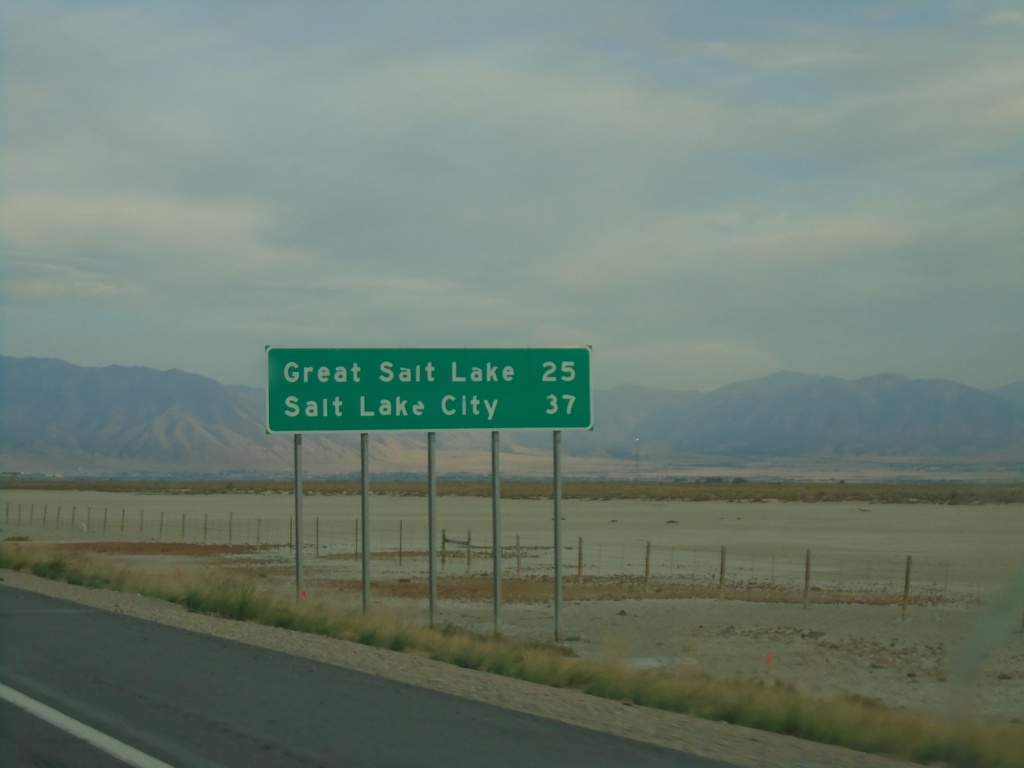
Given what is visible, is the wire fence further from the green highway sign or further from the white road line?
the white road line

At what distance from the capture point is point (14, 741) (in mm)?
8531

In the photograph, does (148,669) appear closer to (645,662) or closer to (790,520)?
(645,662)

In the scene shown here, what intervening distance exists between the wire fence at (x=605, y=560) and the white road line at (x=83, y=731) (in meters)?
14.7

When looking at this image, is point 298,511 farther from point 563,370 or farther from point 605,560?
point 605,560

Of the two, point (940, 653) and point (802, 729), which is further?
point (940, 653)

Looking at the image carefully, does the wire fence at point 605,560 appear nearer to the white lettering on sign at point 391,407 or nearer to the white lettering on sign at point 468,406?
the white lettering on sign at point 391,407

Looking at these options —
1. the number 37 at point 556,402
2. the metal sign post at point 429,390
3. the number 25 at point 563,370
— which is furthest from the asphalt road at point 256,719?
the number 25 at point 563,370

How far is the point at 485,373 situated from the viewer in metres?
19.4

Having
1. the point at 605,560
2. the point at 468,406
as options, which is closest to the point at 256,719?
the point at 468,406

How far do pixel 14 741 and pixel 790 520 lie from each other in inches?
2824

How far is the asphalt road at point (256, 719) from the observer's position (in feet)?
27.2

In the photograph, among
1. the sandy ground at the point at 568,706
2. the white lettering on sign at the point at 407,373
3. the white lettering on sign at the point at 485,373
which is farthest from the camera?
the white lettering on sign at the point at 407,373

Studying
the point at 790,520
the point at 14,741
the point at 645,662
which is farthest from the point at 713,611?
the point at 790,520

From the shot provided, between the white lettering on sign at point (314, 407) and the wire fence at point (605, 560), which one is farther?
the wire fence at point (605, 560)
